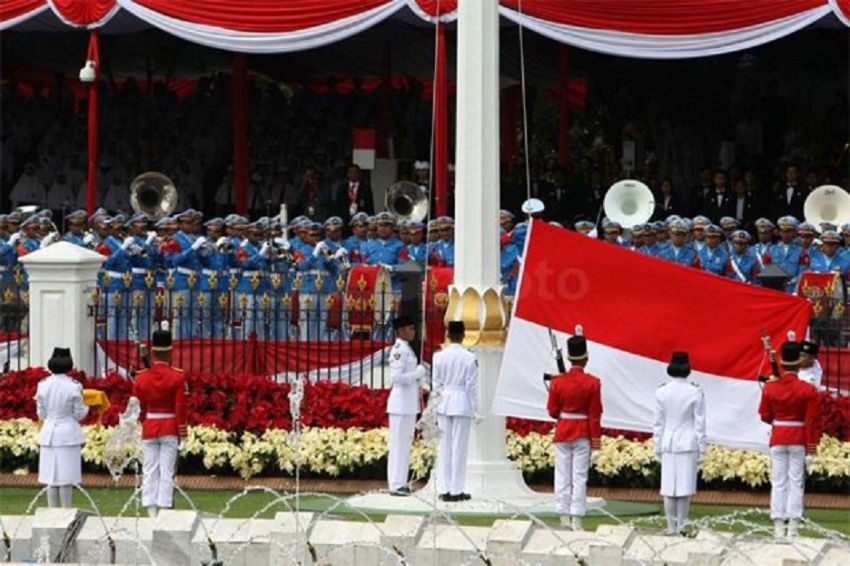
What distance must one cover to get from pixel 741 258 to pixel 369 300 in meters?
4.21

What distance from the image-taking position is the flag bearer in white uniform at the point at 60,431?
20422 millimetres

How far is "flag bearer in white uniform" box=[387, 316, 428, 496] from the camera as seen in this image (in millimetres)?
21406

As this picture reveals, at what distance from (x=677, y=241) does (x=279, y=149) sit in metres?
9.74

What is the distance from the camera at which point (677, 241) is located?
27.5 meters

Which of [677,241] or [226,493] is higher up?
[677,241]

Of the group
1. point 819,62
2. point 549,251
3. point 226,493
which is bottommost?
point 226,493

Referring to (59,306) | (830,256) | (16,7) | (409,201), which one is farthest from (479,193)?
(16,7)

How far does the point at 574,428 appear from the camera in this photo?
19.8 metres

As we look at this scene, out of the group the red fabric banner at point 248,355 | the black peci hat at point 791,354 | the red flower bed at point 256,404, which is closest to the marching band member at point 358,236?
the red fabric banner at point 248,355

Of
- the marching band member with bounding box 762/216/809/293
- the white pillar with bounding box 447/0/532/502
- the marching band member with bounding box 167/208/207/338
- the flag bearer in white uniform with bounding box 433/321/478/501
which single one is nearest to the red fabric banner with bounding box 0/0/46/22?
the marching band member with bounding box 167/208/207/338

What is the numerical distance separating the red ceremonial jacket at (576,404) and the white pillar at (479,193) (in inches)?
42.0

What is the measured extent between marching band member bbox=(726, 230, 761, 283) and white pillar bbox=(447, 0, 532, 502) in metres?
6.78

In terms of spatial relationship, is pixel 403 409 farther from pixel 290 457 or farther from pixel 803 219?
pixel 803 219

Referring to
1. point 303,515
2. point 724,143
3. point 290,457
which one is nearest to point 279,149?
point 724,143
